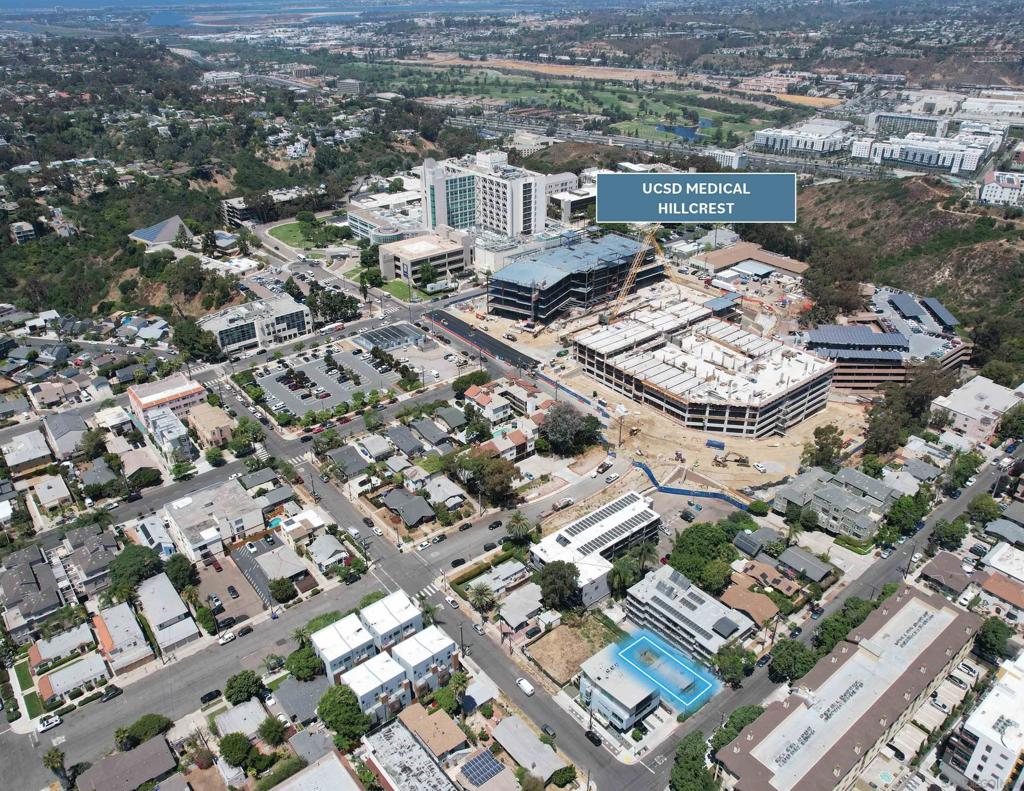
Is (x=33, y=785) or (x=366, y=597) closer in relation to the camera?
(x=33, y=785)

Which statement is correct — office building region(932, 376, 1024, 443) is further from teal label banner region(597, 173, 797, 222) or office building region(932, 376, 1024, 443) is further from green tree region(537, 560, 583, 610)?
green tree region(537, 560, 583, 610)

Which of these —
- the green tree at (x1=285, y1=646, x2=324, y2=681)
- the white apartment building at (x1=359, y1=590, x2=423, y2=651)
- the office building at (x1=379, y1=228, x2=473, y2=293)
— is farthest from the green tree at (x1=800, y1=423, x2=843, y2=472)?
the office building at (x1=379, y1=228, x2=473, y2=293)

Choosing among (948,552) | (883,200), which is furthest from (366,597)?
(883,200)

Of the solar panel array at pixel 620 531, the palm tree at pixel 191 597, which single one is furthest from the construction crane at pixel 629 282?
the palm tree at pixel 191 597

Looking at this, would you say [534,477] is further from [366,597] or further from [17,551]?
[17,551]

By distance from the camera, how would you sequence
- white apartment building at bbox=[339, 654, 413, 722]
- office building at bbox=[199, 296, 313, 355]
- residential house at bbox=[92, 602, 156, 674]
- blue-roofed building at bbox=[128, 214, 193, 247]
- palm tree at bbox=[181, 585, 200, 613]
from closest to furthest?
white apartment building at bbox=[339, 654, 413, 722]
residential house at bbox=[92, 602, 156, 674]
palm tree at bbox=[181, 585, 200, 613]
office building at bbox=[199, 296, 313, 355]
blue-roofed building at bbox=[128, 214, 193, 247]

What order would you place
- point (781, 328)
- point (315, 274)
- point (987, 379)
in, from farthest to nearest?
point (315, 274) < point (781, 328) < point (987, 379)
